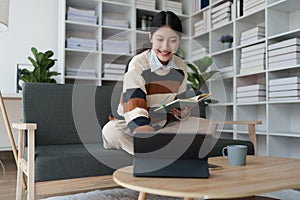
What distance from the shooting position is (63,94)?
1844 mm

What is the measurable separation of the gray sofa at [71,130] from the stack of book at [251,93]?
0.84m

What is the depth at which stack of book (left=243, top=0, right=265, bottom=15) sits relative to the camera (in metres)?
2.60

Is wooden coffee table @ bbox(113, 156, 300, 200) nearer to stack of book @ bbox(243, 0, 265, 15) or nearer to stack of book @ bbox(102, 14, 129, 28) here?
stack of book @ bbox(243, 0, 265, 15)

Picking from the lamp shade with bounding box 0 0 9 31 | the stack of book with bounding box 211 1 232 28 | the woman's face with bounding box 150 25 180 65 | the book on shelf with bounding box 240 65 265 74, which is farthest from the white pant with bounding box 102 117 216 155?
the stack of book with bounding box 211 1 232 28

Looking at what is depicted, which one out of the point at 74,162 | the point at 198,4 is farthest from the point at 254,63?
the point at 74,162

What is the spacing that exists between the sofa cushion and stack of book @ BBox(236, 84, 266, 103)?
5.06 ft

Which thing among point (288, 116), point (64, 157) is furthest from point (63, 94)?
point (288, 116)

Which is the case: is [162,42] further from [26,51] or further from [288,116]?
[26,51]

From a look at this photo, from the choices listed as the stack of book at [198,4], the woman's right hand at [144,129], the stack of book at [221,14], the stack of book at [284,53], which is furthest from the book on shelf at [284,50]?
the woman's right hand at [144,129]

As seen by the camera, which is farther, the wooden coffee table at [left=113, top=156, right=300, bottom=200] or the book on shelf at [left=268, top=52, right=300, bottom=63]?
the book on shelf at [left=268, top=52, right=300, bottom=63]

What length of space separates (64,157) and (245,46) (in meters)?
2.06

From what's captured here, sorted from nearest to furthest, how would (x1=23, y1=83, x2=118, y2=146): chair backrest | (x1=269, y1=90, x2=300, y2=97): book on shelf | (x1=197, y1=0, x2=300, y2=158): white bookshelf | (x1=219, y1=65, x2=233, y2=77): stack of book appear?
(x1=23, y1=83, x2=118, y2=146): chair backrest, (x1=269, y1=90, x2=300, y2=97): book on shelf, (x1=197, y1=0, x2=300, y2=158): white bookshelf, (x1=219, y1=65, x2=233, y2=77): stack of book

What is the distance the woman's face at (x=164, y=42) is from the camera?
1.35 meters

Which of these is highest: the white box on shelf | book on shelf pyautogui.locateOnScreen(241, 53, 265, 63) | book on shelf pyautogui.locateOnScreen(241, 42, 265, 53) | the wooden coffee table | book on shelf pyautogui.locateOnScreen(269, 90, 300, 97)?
book on shelf pyautogui.locateOnScreen(241, 42, 265, 53)
